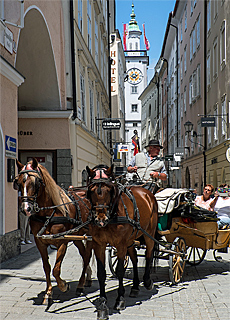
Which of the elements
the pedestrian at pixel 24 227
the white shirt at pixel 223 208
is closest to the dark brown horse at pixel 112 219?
the white shirt at pixel 223 208

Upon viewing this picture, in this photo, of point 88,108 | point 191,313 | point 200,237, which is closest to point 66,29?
point 88,108

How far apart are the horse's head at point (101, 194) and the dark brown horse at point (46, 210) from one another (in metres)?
0.71

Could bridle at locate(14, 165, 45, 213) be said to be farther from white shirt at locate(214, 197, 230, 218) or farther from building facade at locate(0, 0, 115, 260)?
building facade at locate(0, 0, 115, 260)

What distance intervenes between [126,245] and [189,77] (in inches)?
1273

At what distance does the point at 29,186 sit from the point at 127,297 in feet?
7.51

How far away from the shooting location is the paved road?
17.9 feet

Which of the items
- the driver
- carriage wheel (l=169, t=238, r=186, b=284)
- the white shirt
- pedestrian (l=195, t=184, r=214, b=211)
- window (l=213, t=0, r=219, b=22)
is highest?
window (l=213, t=0, r=219, b=22)

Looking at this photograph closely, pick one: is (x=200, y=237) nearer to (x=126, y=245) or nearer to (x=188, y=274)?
(x=188, y=274)

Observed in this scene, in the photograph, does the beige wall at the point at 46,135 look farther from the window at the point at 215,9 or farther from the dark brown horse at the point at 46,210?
the window at the point at 215,9

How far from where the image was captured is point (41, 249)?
231 inches

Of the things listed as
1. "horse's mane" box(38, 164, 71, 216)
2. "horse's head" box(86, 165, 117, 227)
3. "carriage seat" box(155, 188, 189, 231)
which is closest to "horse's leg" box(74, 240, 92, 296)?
"horse's mane" box(38, 164, 71, 216)

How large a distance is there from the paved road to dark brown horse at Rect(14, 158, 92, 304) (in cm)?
32

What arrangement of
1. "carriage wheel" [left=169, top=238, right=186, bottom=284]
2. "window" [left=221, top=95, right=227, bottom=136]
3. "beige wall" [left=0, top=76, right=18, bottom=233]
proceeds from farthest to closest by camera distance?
"window" [left=221, top=95, right=227, bottom=136] → "beige wall" [left=0, top=76, right=18, bottom=233] → "carriage wheel" [left=169, top=238, right=186, bottom=284]

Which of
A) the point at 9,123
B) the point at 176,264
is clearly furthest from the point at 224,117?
the point at 176,264
